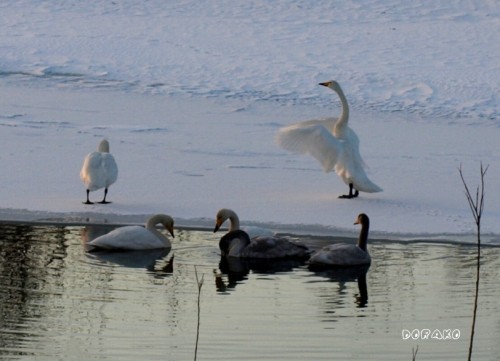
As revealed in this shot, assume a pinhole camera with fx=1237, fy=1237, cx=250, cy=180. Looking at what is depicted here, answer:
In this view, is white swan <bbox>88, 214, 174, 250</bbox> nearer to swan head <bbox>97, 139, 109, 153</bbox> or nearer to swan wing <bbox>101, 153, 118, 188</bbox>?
swan wing <bbox>101, 153, 118, 188</bbox>

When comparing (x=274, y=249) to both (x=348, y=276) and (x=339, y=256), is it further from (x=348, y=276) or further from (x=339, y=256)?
(x=348, y=276)

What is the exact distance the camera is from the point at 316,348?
20.2ft

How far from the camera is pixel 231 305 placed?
716 centimetres

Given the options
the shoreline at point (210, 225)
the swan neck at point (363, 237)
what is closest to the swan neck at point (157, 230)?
the shoreline at point (210, 225)

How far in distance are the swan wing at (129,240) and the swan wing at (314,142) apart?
2.46 meters

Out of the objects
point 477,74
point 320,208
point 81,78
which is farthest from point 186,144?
point 477,74

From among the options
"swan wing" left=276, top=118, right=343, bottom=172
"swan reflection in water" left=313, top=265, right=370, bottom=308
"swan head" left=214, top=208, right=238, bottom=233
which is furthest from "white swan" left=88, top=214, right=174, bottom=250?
"swan wing" left=276, top=118, right=343, bottom=172

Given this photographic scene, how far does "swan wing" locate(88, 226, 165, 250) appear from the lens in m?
8.86

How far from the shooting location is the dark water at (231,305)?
6141 mm

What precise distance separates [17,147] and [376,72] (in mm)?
6866

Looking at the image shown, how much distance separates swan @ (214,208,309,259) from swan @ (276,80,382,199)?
2.28 metres

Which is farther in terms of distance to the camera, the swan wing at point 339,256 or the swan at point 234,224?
the swan at point 234,224

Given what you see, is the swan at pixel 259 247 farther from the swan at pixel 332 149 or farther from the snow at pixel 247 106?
the swan at pixel 332 149

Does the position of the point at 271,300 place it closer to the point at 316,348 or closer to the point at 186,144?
the point at 316,348
